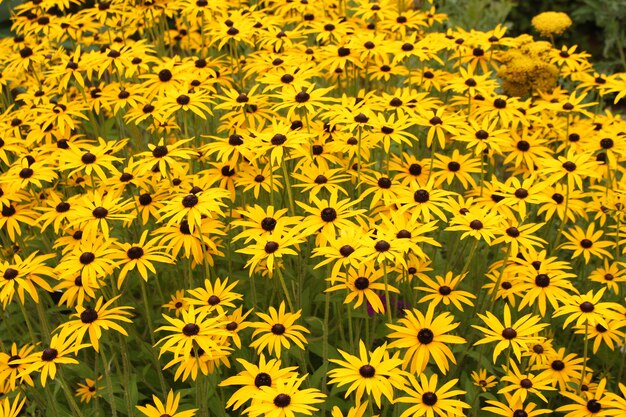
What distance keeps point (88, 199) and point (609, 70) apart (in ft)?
23.3

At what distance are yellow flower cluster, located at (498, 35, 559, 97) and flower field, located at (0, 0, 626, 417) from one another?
2 cm

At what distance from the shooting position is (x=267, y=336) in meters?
2.84

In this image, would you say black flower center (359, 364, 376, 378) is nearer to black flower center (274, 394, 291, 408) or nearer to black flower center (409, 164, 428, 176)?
black flower center (274, 394, 291, 408)

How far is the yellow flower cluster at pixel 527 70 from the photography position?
14.8 feet

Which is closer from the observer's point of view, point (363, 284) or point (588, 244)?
point (363, 284)

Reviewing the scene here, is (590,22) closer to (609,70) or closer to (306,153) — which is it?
(609,70)

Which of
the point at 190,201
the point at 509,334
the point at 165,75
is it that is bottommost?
the point at 509,334

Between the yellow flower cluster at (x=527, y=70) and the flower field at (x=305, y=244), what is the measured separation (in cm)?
2

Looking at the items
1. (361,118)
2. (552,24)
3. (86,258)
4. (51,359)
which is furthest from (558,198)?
(51,359)

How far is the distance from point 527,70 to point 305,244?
6.39ft

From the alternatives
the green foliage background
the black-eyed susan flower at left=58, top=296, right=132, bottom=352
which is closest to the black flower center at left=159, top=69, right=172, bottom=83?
the black-eyed susan flower at left=58, top=296, right=132, bottom=352

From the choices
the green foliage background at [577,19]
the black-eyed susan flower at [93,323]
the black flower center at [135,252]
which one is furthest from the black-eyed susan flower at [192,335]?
the green foliage background at [577,19]

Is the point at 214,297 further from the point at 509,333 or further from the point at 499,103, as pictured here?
the point at 499,103

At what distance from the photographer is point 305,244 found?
3.61 meters
